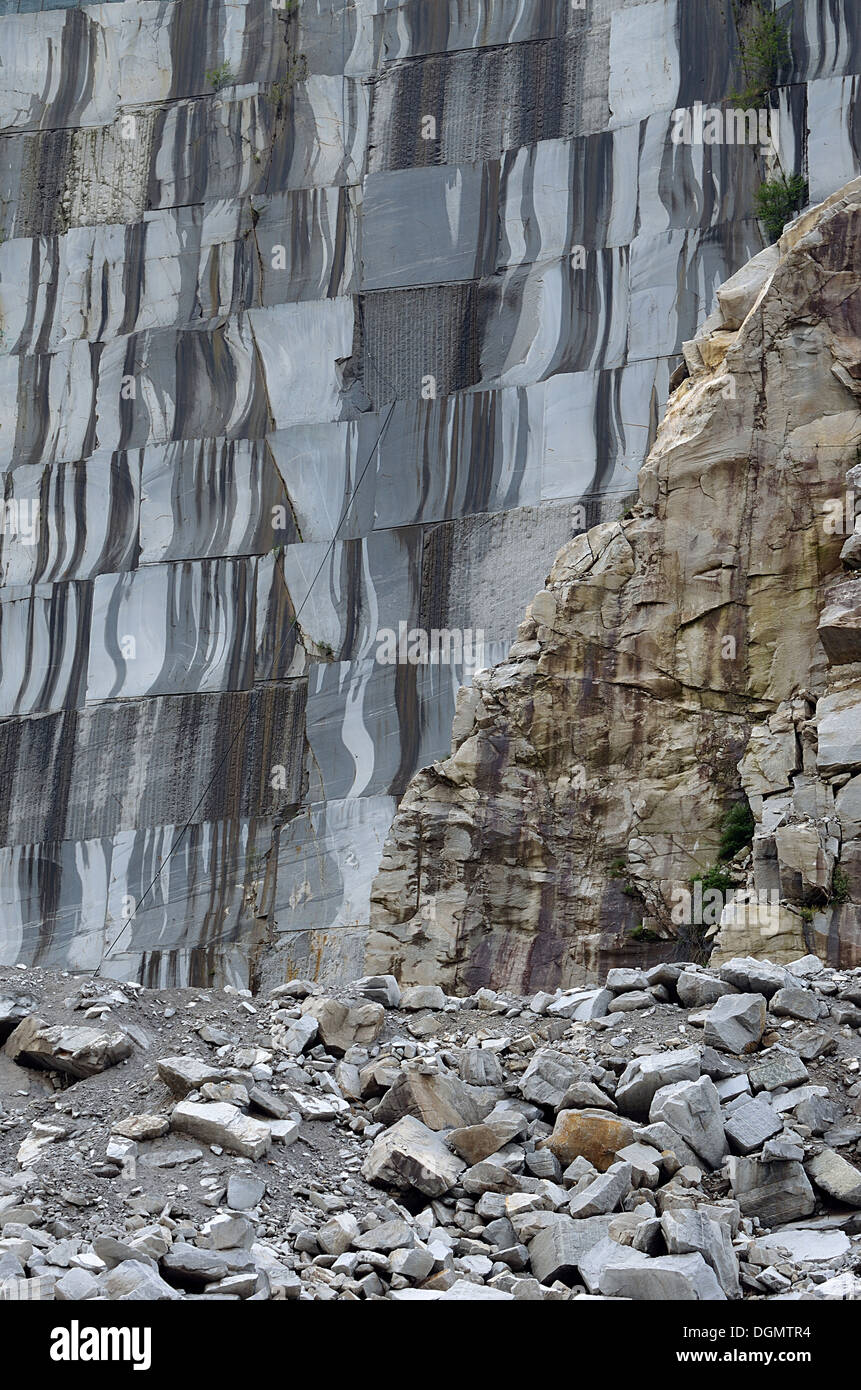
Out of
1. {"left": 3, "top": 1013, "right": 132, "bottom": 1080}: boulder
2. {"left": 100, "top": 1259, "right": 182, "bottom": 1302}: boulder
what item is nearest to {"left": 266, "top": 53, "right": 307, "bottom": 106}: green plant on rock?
{"left": 3, "top": 1013, "right": 132, "bottom": 1080}: boulder

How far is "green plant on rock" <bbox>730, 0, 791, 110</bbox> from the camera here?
27.2 metres

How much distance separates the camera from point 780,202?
86.1 feet

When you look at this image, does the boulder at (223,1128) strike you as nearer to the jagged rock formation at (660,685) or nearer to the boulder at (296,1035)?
the boulder at (296,1035)

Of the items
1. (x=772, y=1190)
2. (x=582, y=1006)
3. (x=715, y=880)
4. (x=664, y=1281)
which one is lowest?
(x=664, y=1281)

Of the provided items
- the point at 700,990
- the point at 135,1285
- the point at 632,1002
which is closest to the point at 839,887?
the point at 700,990

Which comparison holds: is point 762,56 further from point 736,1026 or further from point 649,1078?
point 649,1078

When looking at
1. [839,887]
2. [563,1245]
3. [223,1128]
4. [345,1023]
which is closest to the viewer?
[563,1245]

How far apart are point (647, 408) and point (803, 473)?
353 inches

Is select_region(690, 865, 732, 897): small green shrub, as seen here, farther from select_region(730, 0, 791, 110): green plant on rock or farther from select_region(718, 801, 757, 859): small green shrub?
select_region(730, 0, 791, 110): green plant on rock

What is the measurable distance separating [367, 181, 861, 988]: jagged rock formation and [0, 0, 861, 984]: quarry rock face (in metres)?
6.30

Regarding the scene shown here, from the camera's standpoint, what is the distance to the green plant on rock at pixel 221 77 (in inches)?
1249

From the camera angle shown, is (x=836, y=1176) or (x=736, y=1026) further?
(x=736, y=1026)

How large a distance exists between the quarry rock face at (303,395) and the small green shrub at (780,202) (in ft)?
1.00

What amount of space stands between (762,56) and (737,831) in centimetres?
1671
